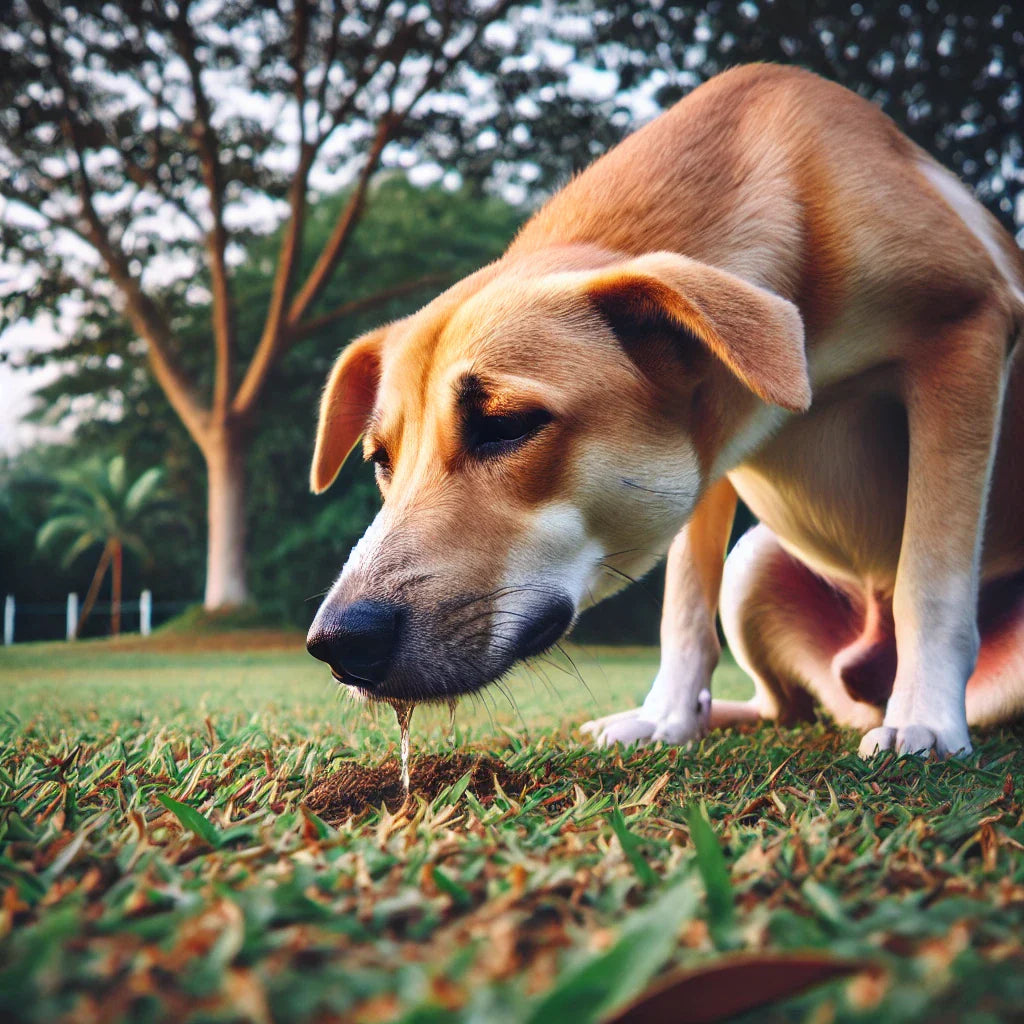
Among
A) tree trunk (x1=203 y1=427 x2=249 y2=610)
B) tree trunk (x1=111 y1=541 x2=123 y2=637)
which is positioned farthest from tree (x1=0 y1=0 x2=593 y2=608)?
tree trunk (x1=111 y1=541 x2=123 y2=637)

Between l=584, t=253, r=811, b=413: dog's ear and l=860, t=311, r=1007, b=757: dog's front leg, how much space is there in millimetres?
630

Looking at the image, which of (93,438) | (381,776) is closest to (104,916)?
(381,776)

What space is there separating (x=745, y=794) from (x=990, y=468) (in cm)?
121

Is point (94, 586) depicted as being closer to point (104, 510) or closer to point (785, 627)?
point (104, 510)

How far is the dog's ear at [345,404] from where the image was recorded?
8.67ft

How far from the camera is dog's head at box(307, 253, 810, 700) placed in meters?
1.73

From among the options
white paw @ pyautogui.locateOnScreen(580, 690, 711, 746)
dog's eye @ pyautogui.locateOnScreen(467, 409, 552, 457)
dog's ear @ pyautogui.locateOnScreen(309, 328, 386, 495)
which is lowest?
white paw @ pyautogui.locateOnScreen(580, 690, 711, 746)

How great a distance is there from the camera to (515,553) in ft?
6.13

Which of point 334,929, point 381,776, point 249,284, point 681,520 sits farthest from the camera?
point 249,284

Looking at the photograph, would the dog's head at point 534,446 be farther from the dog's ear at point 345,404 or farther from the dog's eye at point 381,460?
the dog's ear at point 345,404

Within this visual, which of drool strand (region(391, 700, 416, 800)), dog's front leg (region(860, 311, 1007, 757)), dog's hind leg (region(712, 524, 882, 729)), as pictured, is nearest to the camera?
drool strand (region(391, 700, 416, 800))

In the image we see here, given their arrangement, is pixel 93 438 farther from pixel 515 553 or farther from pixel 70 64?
pixel 515 553

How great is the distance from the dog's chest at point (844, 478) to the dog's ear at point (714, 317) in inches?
25.1

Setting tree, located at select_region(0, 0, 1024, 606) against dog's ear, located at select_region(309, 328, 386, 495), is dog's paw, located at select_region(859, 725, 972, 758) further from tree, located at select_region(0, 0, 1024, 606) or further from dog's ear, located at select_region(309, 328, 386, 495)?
tree, located at select_region(0, 0, 1024, 606)
